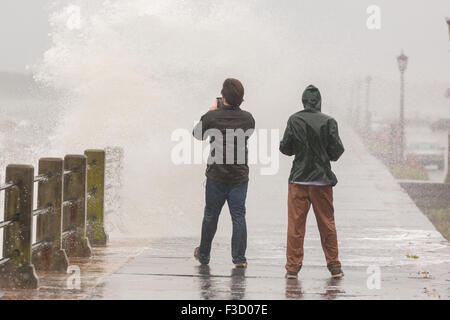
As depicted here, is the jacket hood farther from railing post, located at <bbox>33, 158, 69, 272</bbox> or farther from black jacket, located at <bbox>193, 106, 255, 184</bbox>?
railing post, located at <bbox>33, 158, 69, 272</bbox>

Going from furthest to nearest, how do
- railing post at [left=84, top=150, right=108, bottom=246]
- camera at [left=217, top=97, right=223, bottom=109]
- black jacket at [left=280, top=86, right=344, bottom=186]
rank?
railing post at [left=84, top=150, right=108, bottom=246] < camera at [left=217, top=97, right=223, bottom=109] < black jacket at [left=280, top=86, right=344, bottom=186]

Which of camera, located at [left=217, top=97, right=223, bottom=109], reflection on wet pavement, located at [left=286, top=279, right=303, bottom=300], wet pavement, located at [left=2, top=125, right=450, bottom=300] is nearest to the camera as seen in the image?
reflection on wet pavement, located at [left=286, top=279, right=303, bottom=300]

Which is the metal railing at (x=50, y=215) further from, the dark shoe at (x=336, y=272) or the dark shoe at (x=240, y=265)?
the dark shoe at (x=336, y=272)

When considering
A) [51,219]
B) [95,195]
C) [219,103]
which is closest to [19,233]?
[51,219]

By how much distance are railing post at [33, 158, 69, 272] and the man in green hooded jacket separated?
2.17 meters

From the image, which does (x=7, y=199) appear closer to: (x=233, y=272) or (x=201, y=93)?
(x=233, y=272)

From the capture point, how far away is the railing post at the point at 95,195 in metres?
11.3

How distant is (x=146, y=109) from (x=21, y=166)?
27240 mm

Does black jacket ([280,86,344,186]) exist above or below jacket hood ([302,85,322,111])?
below

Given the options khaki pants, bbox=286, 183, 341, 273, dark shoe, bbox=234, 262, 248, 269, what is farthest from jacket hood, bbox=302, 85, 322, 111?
dark shoe, bbox=234, 262, 248, 269

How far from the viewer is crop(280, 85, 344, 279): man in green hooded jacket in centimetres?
898

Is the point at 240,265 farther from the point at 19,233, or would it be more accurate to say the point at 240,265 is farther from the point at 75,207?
the point at 19,233

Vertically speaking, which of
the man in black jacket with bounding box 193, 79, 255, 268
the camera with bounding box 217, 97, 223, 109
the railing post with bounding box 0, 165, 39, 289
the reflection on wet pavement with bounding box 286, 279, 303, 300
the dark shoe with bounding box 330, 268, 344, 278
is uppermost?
the camera with bounding box 217, 97, 223, 109
